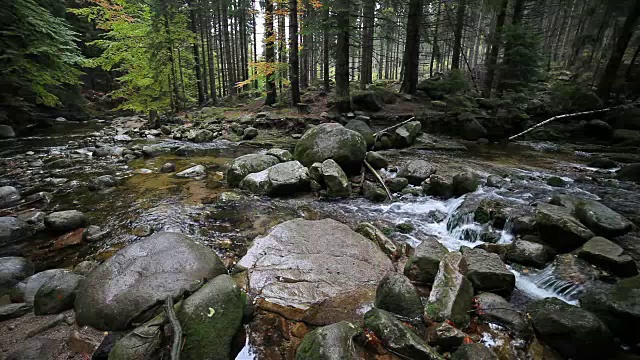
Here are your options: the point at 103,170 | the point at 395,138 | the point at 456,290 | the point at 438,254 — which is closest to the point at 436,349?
the point at 456,290

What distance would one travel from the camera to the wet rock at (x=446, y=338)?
2580mm

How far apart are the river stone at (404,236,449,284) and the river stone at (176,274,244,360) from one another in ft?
6.77

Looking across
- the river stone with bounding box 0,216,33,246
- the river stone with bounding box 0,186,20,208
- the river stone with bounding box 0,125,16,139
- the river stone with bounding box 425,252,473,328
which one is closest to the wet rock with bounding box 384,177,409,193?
the river stone with bounding box 425,252,473,328

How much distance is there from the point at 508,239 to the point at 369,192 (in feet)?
8.94

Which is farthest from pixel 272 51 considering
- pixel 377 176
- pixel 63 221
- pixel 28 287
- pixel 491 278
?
pixel 491 278

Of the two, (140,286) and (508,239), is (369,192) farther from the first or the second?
(140,286)

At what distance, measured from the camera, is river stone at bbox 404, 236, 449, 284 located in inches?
139

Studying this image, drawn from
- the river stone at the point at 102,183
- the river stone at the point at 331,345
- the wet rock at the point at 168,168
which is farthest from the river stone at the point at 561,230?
the river stone at the point at 102,183

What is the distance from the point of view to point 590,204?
14.3 ft

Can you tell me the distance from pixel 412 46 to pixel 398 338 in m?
15.4

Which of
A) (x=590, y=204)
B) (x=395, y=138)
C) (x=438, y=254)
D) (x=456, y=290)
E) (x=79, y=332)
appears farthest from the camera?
(x=395, y=138)

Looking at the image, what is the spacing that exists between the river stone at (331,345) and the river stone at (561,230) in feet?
11.0

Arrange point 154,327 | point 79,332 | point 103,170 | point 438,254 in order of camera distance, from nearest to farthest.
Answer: point 154,327 → point 79,332 → point 438,254 → point 103,170

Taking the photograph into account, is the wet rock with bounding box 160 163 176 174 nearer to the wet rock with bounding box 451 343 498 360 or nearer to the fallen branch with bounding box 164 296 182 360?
the fallen branch with bounding box 164 296 182 360
